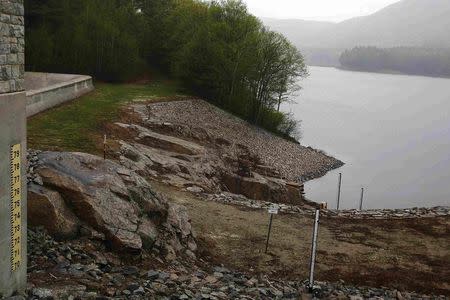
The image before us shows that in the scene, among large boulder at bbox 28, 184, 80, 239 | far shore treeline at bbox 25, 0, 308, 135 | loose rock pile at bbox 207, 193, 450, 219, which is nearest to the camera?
large boulder at bbox 28, 184, 80, 239

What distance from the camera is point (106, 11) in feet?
170

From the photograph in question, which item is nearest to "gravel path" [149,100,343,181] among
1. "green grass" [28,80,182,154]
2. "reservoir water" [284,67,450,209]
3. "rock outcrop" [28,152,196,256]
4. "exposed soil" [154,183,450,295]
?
"reservoir water" [284,67,450,209]

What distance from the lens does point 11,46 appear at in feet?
26.8

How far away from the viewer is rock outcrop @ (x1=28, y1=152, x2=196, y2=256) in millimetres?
11906

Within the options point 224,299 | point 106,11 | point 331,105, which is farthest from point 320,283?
point 331,105

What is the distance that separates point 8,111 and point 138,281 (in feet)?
17.3

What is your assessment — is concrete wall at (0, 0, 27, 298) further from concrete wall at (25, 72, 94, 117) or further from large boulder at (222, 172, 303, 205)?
large boulder at (222, 172, 303, 205)

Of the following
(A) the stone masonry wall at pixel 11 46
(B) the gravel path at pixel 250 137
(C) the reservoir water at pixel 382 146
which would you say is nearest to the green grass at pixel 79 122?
(B) the gravel path at pixel 250 137

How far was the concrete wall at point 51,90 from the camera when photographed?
Result: 25634 millimetres

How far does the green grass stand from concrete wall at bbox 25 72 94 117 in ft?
1.47

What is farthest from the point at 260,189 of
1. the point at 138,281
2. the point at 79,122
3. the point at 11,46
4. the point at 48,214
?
the point at 11,46

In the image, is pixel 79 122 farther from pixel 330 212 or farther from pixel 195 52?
pixel 195 52

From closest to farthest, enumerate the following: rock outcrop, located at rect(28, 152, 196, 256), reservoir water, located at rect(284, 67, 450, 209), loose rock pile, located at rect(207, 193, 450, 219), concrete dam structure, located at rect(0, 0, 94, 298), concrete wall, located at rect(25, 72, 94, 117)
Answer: concrete dam structure, located at rect(0, 0, 94, 298) → rock outcrop, located at rect(28, 152, 196, 256) → loose rock pile, located at rect(207, 193, 450, 219) → concrete wall, located at rect(25, 72, 94, 117) → reservoir water, located at rect(284, 67, 450, 209)

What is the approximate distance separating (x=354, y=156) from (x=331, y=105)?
45.3 metres
